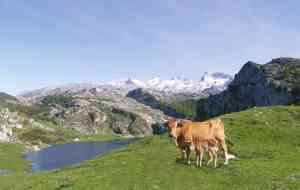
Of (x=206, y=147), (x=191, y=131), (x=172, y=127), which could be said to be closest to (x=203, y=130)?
(x=191, y=131)

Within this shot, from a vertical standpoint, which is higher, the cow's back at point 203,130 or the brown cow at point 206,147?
the cow's back at point 203,130

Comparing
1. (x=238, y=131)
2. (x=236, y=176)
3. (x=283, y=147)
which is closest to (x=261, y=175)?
(x=236, y=176)

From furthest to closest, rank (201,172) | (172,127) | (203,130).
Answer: (203,130)
(172,127)
(201,172)

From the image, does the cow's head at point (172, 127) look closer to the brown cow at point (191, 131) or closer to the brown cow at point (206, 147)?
the brown cow at point (191, 131)

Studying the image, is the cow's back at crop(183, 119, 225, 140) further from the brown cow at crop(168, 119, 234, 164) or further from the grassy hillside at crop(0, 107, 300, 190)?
the grassy hillside at crop(0, 107, 300, 190)

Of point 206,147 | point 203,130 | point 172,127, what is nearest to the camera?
point 172,127

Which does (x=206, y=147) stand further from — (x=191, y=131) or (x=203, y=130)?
(x=191, y=131)

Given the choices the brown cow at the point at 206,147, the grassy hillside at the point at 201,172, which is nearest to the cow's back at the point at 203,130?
the brown cow at the point at 206,147

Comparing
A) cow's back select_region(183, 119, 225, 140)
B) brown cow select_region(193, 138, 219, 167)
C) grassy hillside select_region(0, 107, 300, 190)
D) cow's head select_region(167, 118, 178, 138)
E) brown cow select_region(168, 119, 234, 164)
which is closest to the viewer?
grassy hillside select_region(0, 107, 300, 190)

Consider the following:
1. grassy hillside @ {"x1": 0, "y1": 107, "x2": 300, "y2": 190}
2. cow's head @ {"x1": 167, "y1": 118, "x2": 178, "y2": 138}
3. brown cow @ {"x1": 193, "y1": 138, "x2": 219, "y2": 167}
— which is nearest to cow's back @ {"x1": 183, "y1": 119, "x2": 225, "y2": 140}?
brown cow @ {"x1": 193, "y1": 138, "x2": 219, "y2": 167}

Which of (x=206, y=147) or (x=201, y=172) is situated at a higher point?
(x=206, y=147)

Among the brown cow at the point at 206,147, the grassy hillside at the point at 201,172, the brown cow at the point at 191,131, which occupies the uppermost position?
the brown cow at the point at 191,131

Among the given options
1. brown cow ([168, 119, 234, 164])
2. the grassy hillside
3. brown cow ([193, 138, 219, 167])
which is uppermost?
brown cow ([168, 119, 234, 164])

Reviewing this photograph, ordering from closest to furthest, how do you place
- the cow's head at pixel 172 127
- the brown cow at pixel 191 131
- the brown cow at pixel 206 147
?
the cow's head at pixel 172 127
the brown cow at pixel 206 147
the brown cow at pixel 191 131
